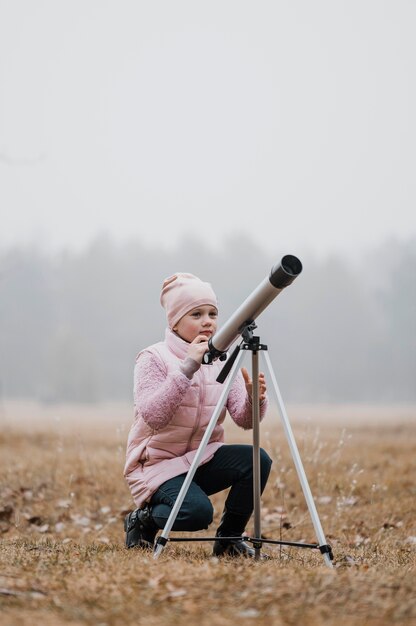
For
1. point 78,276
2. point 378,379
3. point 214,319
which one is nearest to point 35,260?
point 78,276

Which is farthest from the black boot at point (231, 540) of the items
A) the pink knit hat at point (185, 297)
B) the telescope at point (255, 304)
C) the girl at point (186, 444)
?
the pink knit hat at point (185, 297)

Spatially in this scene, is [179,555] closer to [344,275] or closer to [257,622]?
[257,622]

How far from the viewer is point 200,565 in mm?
3619

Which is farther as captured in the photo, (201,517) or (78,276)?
(78,276)

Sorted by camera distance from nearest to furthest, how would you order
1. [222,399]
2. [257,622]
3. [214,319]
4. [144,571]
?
[257,622] < [144,571] < [222,399] < [214,319]

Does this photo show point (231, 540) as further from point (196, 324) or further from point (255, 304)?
point (255, 304)

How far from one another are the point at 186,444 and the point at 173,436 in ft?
0.36

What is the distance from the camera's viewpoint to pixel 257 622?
8.71ft

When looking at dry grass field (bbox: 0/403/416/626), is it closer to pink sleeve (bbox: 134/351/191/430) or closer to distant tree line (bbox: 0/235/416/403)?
pink sleeve (bbox: 134/351/191/430)

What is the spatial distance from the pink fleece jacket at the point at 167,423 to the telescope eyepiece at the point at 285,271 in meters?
0.88

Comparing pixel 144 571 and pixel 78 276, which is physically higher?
pixel 78 276

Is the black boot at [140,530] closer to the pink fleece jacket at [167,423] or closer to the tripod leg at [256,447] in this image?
the pink fleece jacket at [167,423]

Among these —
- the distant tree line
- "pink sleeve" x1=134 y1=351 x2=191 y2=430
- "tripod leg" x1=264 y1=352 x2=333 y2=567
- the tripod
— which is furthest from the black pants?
the distant tree line

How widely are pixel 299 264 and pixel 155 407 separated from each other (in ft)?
3.69
